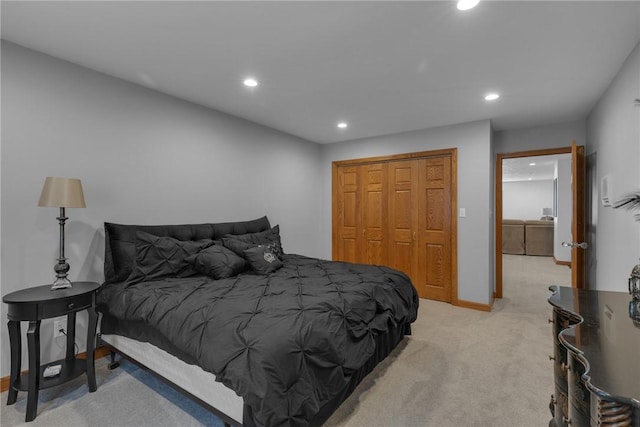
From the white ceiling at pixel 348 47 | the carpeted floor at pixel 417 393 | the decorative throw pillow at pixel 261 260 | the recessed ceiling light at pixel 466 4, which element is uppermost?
the white ceiling at pixel 348 47

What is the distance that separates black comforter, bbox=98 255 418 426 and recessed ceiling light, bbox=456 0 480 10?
75.8 inches

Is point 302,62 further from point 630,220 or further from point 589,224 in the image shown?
point 589,224

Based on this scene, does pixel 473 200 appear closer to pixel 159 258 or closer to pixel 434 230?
pixel 434 230

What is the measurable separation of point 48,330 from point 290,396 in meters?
2.16

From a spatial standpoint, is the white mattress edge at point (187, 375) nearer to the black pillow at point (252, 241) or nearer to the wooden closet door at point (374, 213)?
the black pillow at point (252, 241)

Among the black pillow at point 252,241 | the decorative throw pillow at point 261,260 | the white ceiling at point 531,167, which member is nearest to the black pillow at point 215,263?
the decorative throw pillow at point 261,260

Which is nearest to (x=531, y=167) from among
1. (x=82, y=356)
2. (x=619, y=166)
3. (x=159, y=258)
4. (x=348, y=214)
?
(x=348, y=214)

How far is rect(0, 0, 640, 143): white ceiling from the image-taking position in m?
1.79

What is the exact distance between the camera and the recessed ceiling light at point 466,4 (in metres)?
1.68

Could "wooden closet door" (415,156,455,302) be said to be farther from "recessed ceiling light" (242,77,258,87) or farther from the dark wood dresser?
"recessed ceiling light" (242,77,258,87)

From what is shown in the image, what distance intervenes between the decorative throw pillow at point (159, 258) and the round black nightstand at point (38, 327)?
1.04 feet

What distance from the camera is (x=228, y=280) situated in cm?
251

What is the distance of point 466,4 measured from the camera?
5.58ft

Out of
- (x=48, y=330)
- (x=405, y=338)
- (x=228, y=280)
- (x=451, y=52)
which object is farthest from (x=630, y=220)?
(x=48, y=330)
